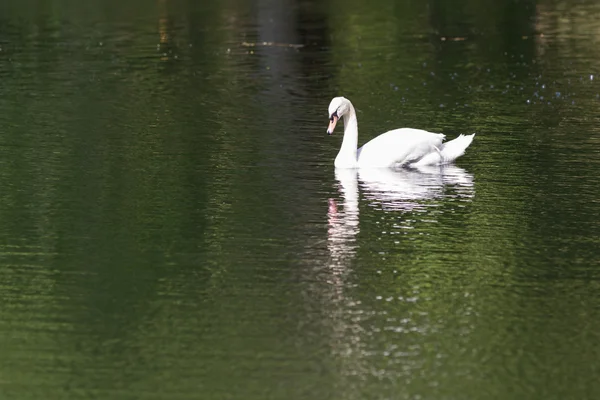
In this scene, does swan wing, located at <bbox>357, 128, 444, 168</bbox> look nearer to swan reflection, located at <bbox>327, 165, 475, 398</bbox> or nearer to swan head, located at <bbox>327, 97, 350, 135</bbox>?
swan reflection, located at <bbox>327, 165, 475, 398</bbox>

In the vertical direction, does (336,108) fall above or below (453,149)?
above

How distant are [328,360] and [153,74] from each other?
20.9 m

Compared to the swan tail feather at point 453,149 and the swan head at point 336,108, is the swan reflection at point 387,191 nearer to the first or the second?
the swan tail feather at point 453,149

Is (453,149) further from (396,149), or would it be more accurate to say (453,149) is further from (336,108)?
(336,108)

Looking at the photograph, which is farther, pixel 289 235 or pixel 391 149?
pixel 391 149

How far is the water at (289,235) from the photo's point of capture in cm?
1173

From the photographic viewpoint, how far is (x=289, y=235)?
16.3 m

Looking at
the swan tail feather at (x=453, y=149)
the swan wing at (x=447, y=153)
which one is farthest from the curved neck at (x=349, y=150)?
the swan tail feather at (x=453, y=149)

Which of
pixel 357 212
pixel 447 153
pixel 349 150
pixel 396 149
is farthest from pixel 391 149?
pixel 357 212

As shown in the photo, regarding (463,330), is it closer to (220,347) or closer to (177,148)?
(220,347)

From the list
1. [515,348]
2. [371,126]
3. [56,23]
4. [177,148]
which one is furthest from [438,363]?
[56,23]

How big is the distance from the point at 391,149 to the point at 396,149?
3.0 inches

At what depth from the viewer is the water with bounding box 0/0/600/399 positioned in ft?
38.5

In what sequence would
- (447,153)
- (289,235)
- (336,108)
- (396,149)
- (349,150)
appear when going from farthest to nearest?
1. (447,153)
2. (336,108)
3. (349,150)
4. (396,149)
5. (289,235)
